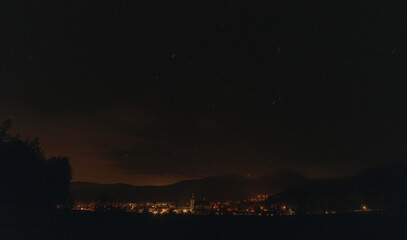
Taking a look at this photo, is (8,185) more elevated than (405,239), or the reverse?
(8,185)

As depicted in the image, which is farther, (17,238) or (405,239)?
(405,239)

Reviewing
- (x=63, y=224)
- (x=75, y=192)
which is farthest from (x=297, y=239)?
(x=75, y=192)

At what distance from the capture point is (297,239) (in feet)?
67.0

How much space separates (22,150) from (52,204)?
11.0 meters

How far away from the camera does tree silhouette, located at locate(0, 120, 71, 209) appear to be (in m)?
36.0

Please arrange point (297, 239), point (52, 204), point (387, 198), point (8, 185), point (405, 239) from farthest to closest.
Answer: point (387, 198)
point (52, 204)
point (8, 185)
point (405, 239)
point (297, 239)

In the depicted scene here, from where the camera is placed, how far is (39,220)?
16766 millimetres

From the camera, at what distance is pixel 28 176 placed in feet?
133

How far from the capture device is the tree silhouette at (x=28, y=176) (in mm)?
36031

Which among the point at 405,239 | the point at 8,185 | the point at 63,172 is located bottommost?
the point at 405,239

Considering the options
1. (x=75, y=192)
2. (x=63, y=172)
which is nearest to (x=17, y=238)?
(x=63, y=172)

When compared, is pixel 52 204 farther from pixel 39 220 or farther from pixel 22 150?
pixel 39 220

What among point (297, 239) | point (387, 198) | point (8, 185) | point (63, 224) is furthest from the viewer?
point (387, 198)

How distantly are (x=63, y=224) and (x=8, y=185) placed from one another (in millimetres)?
27047
